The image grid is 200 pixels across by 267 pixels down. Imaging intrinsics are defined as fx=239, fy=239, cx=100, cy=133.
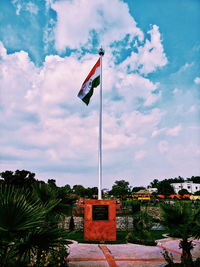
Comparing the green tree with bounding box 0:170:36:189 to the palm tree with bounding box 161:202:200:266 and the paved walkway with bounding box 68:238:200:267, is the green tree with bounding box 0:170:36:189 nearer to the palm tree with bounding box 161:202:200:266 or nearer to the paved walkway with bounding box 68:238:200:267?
the paved walkway with bounding box 68:238:200:267

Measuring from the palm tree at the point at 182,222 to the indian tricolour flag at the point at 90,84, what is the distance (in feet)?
28.5

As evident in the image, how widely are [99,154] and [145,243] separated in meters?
5.13

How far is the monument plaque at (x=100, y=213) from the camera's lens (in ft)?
41.4

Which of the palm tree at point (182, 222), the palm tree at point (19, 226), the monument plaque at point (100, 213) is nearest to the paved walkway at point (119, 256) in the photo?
the palm tree at point (182, 222)

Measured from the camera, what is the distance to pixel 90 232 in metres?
12.5

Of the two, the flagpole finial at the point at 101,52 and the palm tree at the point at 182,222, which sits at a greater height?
the flagpole finial at the point at 101,52

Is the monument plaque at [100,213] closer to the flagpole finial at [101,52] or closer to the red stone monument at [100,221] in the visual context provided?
the red stone monument at [100,221]

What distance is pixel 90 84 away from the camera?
14.1m

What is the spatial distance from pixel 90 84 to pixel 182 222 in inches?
384

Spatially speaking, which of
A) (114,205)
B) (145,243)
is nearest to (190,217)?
(145,243)

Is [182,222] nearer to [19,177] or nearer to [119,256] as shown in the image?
[119,256]

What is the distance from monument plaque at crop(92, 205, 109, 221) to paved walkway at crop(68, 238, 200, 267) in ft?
6.54

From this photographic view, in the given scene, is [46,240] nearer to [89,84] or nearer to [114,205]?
[114,205]

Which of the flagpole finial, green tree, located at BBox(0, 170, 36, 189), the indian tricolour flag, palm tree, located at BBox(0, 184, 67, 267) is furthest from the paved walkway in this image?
green tree, located at BBox(0, 170, 36, 189)
